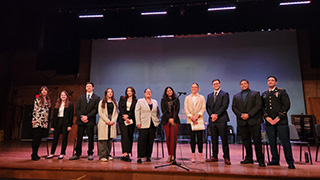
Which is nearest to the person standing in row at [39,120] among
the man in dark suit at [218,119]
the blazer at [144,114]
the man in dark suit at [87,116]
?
the man in dark suit at [87,116]

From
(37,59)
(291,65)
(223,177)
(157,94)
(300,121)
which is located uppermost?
(37,59)

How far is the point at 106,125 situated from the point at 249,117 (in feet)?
8.43

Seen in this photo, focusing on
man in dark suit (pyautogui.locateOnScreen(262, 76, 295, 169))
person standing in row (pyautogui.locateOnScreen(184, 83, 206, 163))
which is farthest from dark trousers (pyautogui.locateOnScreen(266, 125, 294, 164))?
person standing in row (pyautogui.locateOnScreen(184, 83, 206, 163))

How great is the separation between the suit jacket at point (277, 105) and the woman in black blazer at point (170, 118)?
1.54 m

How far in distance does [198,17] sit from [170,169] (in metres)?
5.22

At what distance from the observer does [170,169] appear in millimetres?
3053

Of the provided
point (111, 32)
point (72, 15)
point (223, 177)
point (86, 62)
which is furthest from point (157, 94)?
point (223, 177)

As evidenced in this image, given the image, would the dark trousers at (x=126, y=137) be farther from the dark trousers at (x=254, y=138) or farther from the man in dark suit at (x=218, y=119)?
the dark trousers at (x=254, y=138)

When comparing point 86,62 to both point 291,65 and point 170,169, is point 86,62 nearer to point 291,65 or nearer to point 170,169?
point 170,169

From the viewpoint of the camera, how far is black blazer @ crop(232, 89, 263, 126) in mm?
3627

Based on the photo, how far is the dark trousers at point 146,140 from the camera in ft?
12.5

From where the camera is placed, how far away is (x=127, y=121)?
3.87 metres

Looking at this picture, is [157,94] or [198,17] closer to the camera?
[198,17]

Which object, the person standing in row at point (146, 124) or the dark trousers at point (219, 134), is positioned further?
the person standing in row at point (146, 124)
